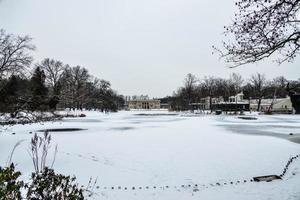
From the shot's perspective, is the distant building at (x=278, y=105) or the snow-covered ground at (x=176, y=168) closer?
the snow-covered ground at (x=176, y=168)

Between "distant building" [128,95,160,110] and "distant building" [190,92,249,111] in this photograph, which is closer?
"distant building" [190,92,249,111]

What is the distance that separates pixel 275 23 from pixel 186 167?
18.6 ft

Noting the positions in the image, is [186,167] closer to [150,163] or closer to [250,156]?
[150,163]

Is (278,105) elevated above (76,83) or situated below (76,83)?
below

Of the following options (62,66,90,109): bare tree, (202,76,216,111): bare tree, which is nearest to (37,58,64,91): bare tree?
(62,66,90,109): bare tree

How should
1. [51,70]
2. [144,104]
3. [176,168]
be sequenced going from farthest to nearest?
[144,104], [51,70], [176,168]

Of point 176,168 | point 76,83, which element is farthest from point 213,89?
point 176,168

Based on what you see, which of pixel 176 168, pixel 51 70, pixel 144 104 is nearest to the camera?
pixel 176 168

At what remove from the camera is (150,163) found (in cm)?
1027

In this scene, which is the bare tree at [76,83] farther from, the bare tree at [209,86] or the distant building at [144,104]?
the distant building at [144,104]

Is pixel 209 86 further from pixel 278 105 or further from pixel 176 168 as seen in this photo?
pixel 176 168

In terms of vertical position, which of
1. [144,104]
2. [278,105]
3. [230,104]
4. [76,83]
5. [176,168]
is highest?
[76,83]

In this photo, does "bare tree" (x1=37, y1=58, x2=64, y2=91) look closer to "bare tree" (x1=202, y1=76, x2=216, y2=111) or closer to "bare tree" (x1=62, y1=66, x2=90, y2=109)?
"bare tree" (x1=62, y1=66, x2=90, y2=109)

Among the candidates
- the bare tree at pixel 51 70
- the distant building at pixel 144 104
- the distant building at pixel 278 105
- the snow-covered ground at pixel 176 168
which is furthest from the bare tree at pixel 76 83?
the distant building at pixel 144 104
